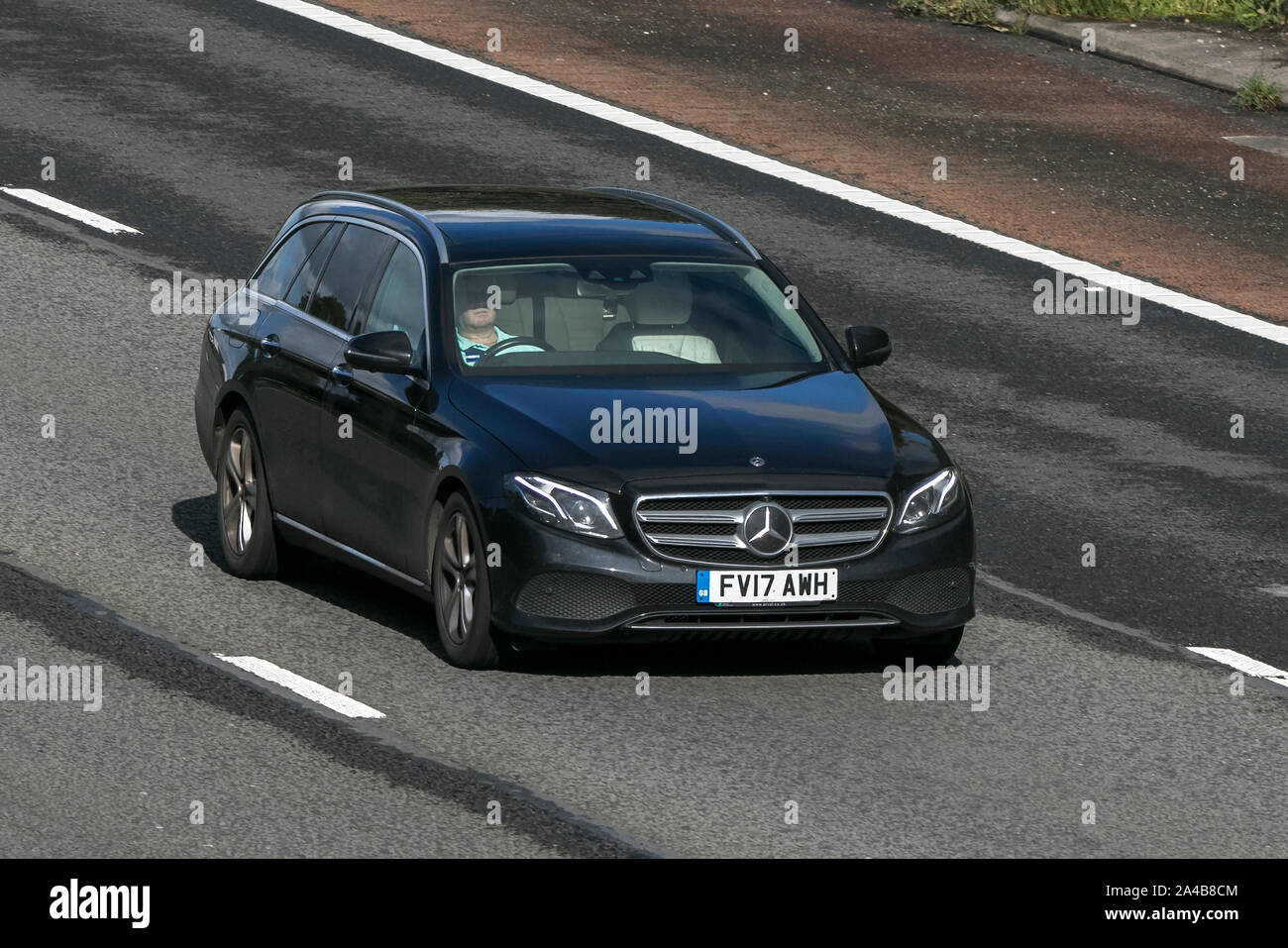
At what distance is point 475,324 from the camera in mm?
10648

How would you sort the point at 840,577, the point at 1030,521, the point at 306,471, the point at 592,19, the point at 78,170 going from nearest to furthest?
the point at 840,577 → the point at 306,471 → the point at 1030,521 → the point at 78,170 → the point at 592,19

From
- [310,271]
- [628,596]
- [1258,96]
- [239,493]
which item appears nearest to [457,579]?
[628,596]

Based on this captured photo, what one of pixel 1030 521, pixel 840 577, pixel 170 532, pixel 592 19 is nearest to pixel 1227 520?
pixel 1030 521

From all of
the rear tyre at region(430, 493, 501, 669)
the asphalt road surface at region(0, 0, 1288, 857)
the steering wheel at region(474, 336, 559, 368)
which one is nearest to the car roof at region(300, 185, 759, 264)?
the steering wheel at region(474, 336, 559, 368)

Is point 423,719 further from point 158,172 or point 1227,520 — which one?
point 158,172

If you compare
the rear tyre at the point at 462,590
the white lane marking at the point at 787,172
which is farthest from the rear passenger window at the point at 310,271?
the white lane marking at the point at 787,172

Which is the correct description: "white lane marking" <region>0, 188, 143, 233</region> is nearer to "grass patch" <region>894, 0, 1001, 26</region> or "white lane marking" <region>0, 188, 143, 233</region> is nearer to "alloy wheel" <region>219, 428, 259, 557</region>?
"alloy wheel" <region>219, 428, 259, 557</region>

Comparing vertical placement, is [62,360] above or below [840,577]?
below

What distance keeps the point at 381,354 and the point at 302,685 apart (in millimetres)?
1472

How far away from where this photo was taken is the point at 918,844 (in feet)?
26.3

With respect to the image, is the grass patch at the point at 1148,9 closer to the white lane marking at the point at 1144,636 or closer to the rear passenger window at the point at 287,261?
the white lane marking at the point at 1144,636

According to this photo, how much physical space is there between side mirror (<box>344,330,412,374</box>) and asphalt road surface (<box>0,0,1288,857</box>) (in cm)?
108

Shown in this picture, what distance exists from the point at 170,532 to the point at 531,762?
3829 mm

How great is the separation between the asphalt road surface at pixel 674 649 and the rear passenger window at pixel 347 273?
3.95ft
